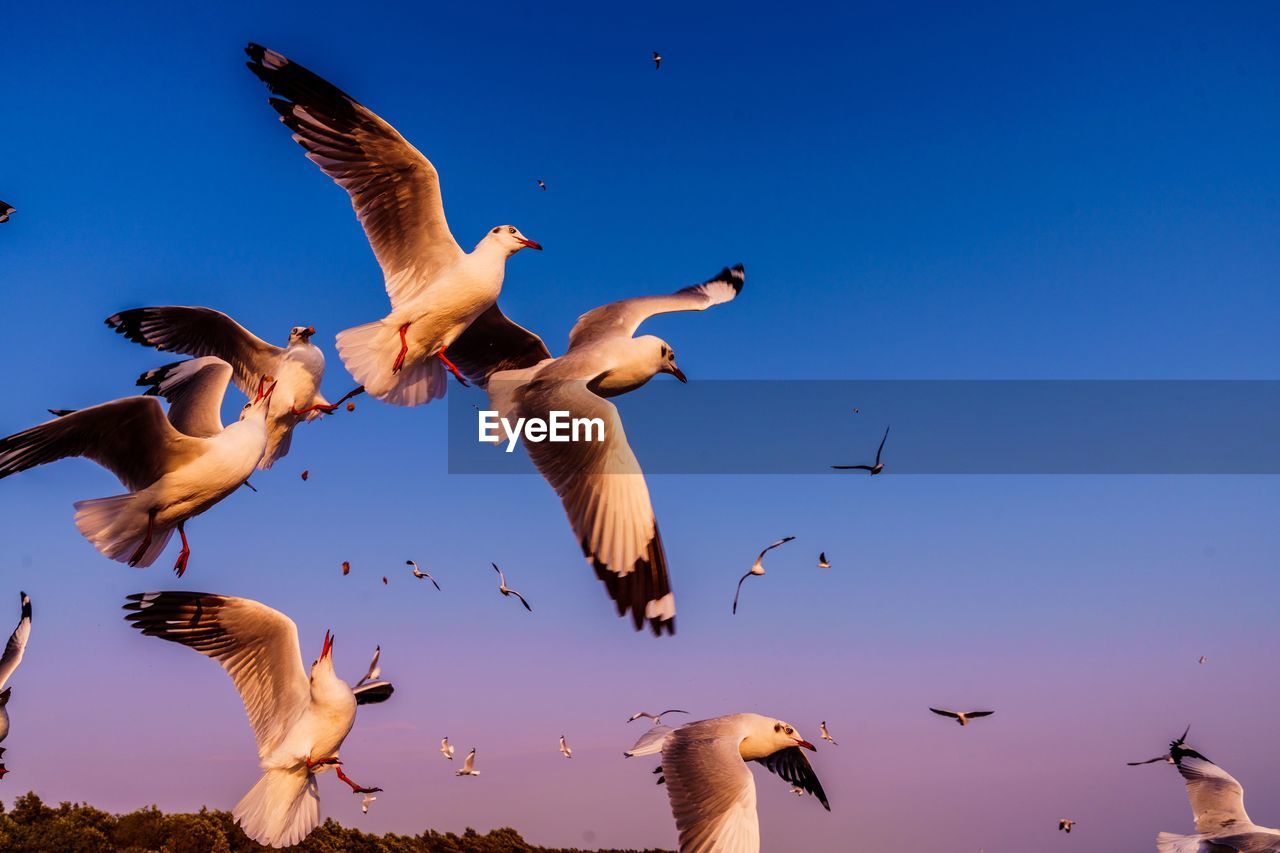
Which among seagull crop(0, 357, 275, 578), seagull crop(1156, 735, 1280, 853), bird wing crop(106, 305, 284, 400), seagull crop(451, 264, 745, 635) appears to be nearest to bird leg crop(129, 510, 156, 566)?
seagull crop(0, 357, 275, 578)

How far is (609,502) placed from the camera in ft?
20.1

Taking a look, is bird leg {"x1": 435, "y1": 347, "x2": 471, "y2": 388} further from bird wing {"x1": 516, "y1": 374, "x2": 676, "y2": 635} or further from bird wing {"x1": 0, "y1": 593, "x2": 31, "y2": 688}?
bird wing {"x1": 0, "y1": 593, "x2": 31, "y2": 688}

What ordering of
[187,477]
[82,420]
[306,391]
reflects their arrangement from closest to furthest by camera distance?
[82,420] → [187,477] → [306,391]

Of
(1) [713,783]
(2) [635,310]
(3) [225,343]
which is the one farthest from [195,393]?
(1) [713,783]

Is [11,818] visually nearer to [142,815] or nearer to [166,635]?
[142,815]

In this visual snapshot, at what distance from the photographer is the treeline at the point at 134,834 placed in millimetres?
27031

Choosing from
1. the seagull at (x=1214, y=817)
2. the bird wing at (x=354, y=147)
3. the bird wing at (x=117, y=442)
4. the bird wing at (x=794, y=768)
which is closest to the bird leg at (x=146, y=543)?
the bird wing at (x=117, y=442)

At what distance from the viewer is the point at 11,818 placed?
27.3m

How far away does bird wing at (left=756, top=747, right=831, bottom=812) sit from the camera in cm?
846

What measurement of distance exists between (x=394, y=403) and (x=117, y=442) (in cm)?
178

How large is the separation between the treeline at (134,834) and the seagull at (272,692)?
19936mm

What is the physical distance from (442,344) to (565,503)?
2.11m

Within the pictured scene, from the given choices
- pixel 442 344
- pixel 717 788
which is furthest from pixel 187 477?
pixel 717 788

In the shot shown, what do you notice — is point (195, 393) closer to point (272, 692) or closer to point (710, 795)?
point (272, 692)
